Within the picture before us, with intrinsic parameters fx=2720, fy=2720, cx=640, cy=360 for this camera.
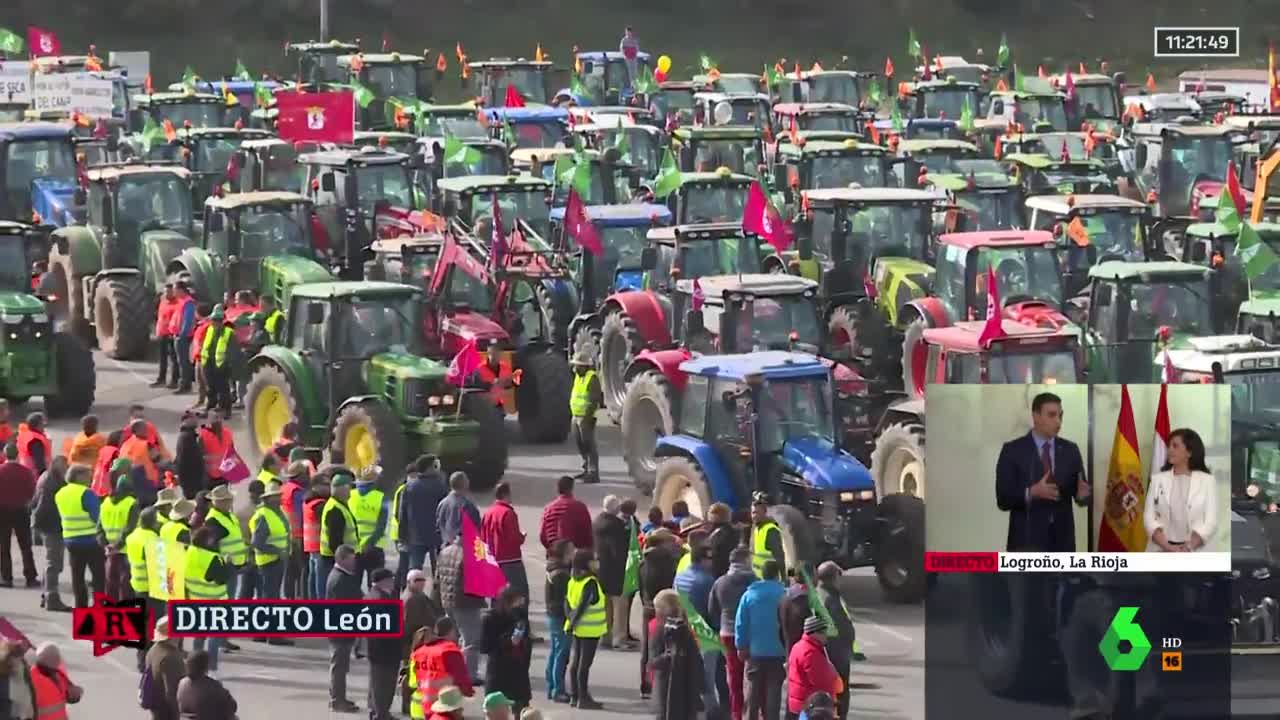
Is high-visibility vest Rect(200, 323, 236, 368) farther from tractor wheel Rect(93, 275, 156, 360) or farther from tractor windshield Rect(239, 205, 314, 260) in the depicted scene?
tractor wheel Rect(93, 275, 156, 360)

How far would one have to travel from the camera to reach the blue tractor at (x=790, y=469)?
21109 mm

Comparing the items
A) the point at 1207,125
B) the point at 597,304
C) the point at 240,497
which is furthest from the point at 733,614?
the point at 1207,125

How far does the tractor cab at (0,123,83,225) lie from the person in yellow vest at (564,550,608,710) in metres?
17.9

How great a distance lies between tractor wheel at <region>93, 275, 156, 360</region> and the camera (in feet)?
104

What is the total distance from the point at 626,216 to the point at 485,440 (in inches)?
253

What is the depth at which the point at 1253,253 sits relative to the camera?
29.3m

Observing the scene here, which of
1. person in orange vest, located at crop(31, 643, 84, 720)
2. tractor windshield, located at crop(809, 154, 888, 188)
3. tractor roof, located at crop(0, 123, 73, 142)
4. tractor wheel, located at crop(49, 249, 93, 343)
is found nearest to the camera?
person in orange vest, located at crop(31, 643, 84, 720)

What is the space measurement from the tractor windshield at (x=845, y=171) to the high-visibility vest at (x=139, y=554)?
18775mm

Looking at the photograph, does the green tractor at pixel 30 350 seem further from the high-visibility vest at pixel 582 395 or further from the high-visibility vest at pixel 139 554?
the high-visibility vest at pixel 139 554

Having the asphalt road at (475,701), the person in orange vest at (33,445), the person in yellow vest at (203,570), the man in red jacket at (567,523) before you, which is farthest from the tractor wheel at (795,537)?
the person in orange vest at (33,445)

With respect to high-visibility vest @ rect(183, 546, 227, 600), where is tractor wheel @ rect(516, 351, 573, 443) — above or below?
above

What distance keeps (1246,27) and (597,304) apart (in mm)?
41705

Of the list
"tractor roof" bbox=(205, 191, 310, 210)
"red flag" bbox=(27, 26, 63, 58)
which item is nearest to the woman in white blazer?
"tractor roof" bbox=(205, 191, 310, 210)

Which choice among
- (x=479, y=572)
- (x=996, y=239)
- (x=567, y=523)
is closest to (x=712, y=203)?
(x=996, y=239)
